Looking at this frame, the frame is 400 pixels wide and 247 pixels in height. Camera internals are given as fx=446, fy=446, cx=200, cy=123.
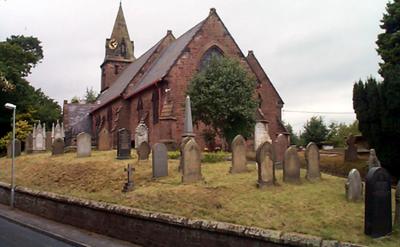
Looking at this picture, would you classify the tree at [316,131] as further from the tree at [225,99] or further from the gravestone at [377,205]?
the gravestone at [377,205]

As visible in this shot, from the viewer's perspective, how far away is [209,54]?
3170cm

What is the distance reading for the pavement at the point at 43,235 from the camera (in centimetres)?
1217

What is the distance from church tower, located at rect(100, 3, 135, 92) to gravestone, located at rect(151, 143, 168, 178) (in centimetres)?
4123

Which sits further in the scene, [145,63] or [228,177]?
[145,63]

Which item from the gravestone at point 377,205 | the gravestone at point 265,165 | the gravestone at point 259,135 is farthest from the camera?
the gravestone at point 259,135

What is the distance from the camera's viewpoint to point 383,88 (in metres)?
21.7

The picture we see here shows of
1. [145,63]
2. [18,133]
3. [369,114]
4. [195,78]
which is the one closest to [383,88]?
[369,114]

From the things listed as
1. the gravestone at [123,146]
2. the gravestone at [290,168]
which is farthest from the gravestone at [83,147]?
the gravestone at [290,168]

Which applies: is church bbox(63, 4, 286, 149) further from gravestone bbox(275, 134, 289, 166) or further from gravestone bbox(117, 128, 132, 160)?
gravestone bbox(275, 134, 289, 166)

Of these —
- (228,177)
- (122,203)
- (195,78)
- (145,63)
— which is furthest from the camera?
(145,63)

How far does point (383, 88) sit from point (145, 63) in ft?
74.7

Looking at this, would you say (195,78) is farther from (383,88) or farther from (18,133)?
(18,133)

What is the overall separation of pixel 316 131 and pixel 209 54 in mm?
19888

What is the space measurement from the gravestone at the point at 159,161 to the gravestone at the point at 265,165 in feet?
12.8
